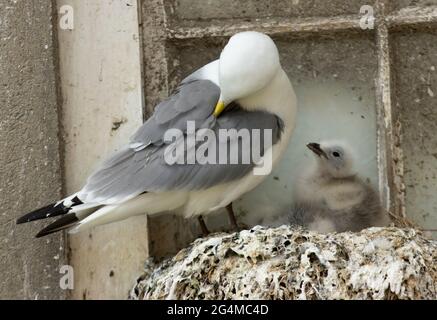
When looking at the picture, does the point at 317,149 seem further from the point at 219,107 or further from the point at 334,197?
the point at 219,107

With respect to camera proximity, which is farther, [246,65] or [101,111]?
[101,111]

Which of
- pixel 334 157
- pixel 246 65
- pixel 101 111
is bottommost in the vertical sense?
pixel 334 157

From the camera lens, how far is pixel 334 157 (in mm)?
2568

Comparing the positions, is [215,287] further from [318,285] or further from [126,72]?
[126,72]

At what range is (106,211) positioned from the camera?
2.29 metres

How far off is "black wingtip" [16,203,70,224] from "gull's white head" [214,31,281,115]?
462mm

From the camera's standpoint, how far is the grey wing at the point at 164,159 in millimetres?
2289

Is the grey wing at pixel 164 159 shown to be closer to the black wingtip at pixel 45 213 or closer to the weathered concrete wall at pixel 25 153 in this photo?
the black wingtip at pixel 45 213

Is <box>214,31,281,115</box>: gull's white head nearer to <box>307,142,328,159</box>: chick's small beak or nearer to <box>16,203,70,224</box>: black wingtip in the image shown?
<box>307,142,328,159</box>: chick's small beak

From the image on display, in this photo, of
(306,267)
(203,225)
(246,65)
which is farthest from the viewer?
(203,225)

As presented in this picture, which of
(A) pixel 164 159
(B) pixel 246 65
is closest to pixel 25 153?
(A) pixel 164 159

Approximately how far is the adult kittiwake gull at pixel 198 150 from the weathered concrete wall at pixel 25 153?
0.36 ft

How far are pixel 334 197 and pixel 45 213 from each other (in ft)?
2.44

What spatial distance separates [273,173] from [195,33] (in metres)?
0.44
